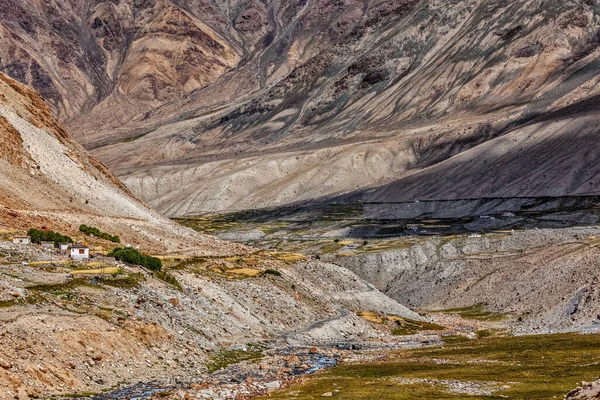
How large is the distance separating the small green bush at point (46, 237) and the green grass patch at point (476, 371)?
108ft

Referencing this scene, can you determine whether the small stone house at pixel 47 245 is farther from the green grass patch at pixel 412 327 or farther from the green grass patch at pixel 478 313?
the green grass patch at pixel 478 313

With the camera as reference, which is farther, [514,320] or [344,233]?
[344,233]

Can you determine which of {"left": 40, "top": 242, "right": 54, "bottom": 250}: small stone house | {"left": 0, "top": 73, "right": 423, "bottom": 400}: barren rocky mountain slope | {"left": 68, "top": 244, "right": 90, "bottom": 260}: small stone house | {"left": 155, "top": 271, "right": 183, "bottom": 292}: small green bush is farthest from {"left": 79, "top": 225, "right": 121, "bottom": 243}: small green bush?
{"left": 155, "top": 271, "right": 183, "bottom": 292}: small green bush

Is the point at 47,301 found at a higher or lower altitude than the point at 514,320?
higher

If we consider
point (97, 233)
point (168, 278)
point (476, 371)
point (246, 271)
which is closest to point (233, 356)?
point (168, 278)

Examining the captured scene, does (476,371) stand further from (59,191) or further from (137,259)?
(59,191)

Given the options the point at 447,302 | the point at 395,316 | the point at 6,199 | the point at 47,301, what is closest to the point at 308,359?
the point at 47,301

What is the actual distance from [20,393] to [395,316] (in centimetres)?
5980

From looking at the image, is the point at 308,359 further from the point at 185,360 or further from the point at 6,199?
the point at 6,199

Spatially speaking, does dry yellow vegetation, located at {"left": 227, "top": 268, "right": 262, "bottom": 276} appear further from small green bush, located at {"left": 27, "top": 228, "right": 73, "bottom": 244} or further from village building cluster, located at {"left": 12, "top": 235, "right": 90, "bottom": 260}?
small green bush, located at {"left": 27, "top": 228, "right": 73, "bottom": 244}

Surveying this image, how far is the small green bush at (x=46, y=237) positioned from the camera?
7509 cm

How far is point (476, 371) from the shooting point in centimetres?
5241

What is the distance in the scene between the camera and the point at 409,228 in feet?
629

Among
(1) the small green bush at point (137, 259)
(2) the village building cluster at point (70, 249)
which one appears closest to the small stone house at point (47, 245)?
(2) the village building cluster at point (70, 249)
